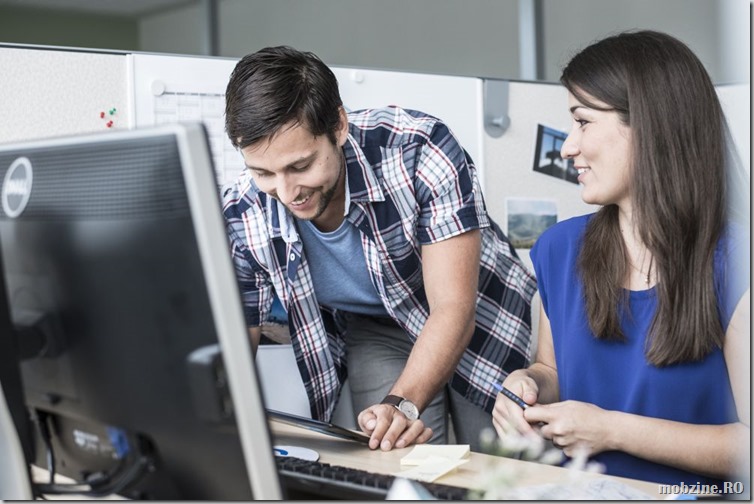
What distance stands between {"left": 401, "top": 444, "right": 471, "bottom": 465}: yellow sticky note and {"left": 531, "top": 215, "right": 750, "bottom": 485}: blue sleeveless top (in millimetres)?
213

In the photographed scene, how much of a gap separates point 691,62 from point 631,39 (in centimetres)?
8

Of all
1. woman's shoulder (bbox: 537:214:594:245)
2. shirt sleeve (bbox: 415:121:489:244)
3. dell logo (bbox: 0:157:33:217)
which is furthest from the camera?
shirt sleeve (bbox: 415:121:489:244)

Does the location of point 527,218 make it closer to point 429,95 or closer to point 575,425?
point 429,95

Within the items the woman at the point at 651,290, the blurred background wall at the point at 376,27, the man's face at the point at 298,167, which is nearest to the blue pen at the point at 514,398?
the woman at the point at 651,290

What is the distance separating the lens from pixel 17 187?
691 mm

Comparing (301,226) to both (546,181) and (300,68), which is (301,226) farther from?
(546,181)

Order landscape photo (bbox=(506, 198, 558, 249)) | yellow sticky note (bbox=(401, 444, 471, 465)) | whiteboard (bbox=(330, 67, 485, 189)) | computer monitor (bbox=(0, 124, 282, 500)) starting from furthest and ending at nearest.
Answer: landscape photo (bbox=(506, 198, 558, 249))
whiteboard (bbox=(330, 67, 485, 189))
yellow sticky note (bbox=(401, 444, 471, 465))
computer monitor (bbox=(0, 124, 282, 500))

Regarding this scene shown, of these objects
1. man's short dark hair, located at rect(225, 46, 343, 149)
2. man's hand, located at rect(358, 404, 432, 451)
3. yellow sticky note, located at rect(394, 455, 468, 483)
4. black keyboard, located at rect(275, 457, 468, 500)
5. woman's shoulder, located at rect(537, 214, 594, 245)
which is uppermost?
man's short dark hair, located at rect(225, 46, 343, 149)

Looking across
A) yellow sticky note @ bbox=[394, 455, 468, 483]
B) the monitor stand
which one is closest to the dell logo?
the monitor stand

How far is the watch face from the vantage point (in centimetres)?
120

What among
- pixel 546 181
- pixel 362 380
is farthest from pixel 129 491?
pixel 546 181

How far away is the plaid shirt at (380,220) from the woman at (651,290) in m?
0.27

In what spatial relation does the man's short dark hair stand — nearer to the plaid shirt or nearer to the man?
the man

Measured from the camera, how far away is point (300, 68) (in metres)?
1.34
